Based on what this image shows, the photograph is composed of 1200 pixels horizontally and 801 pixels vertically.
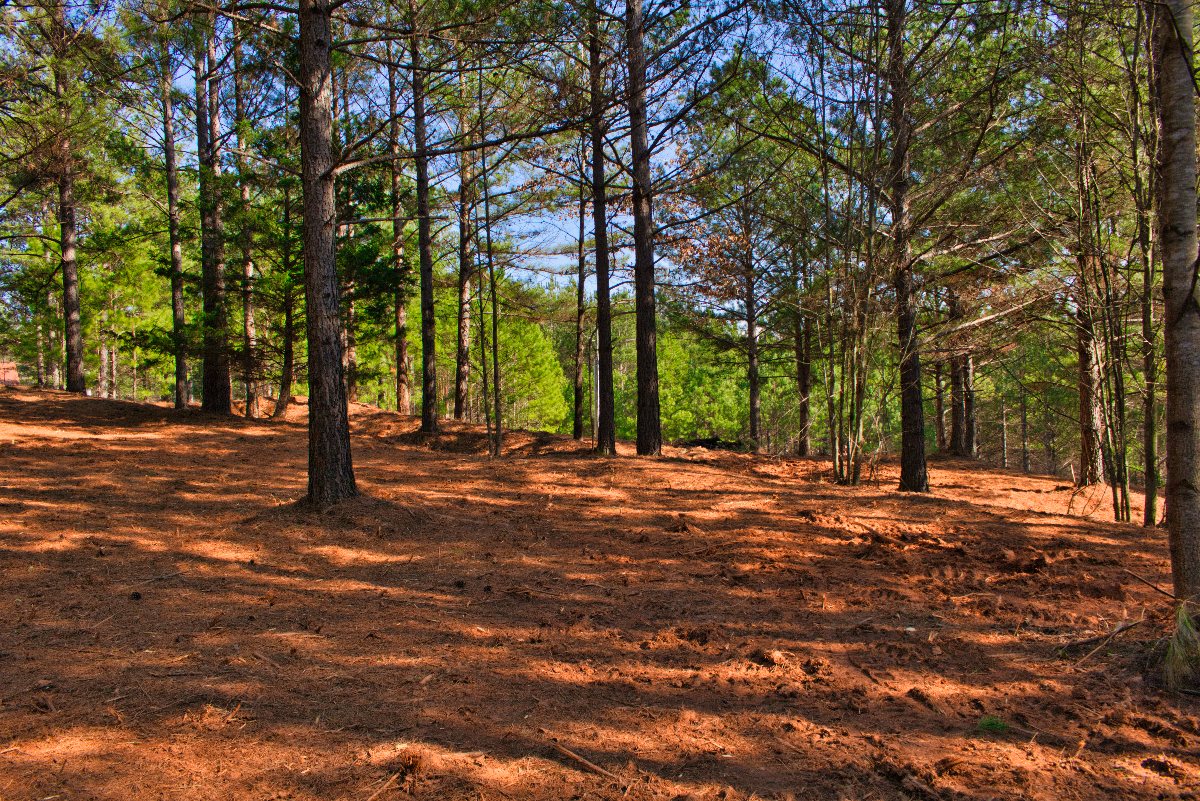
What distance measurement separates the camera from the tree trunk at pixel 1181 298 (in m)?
3.37

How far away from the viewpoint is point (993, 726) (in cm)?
290

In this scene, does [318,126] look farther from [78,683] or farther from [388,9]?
[78,683]

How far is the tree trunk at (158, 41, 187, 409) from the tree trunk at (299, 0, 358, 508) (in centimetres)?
742

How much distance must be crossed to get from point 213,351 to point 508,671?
456 inches

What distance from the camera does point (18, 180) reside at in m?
13.6

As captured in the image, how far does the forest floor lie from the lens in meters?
2.53

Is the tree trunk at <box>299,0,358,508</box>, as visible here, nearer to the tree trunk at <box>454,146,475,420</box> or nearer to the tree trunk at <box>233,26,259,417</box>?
the tree trunk at <box>454,146,475,420</box>

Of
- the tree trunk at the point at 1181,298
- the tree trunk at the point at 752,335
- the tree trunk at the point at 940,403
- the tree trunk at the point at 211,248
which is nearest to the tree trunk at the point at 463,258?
the tree trunk at the point at 211,248

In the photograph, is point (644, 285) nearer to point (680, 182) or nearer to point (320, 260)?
point (680, 182)

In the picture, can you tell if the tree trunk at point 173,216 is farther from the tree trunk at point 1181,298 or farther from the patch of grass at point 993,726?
the tree trunk at point 1181,298

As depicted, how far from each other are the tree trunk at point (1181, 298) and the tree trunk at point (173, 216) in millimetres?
13519

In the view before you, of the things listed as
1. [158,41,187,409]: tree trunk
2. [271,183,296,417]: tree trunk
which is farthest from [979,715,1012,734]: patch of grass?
[158,41,187,409]: tree trunk

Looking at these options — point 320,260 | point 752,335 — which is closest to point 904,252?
point 320,260

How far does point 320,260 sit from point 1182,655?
22.4ft
